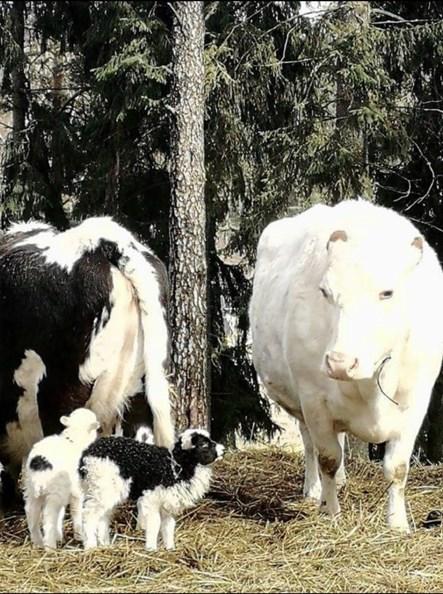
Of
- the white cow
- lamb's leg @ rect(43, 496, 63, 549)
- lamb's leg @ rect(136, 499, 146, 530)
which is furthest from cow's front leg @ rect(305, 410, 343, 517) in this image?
lamb's leg @ rect(43, 496, 63, 549)

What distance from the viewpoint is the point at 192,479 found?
462 cm

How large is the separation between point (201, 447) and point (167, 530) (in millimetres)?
461

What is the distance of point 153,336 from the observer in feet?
16.9

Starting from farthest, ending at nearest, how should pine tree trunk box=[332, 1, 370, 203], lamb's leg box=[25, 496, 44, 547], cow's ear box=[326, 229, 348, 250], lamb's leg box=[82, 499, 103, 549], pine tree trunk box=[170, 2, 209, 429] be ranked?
pine tree trunk box=[332, 1, 370, 203]
pine tree trunk box=[170, 2, 209, 429]
cow's ear box=[326, 229, 348, 250]
lamb's leg box=[25, 496, 44, 547]
lamb's leg box=[82, 499, 103, 549]

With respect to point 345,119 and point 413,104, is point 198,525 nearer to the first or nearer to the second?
point 345,119

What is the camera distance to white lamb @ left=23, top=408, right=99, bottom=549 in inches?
184

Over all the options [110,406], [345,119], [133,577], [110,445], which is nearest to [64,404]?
[110,406]

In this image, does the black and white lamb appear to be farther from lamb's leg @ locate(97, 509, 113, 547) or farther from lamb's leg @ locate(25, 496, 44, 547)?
lamb's leg @ locate(25, 496, 44, 547)

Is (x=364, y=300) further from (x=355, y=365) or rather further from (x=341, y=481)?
(x=341, y=481)

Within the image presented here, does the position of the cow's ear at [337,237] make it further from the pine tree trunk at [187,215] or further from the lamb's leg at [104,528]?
the pine tree trunk at [187,215]

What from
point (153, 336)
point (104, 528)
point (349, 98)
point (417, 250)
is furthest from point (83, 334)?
point (349, 98)

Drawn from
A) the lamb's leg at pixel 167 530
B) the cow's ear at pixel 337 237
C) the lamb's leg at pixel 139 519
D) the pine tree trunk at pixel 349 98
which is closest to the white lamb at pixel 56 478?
the lamb's leg at pixel 139 519

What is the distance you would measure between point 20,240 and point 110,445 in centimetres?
174

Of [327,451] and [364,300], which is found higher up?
[364,300]
